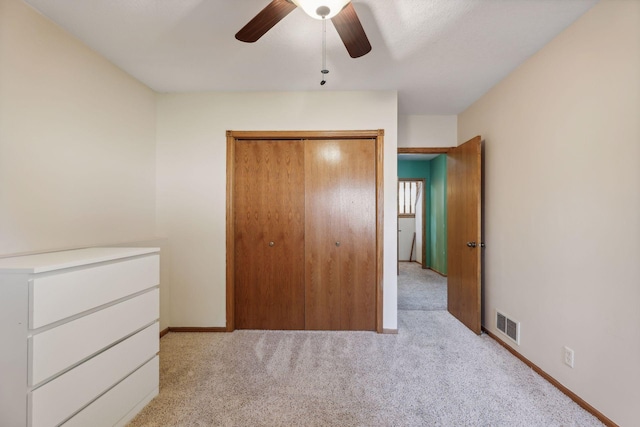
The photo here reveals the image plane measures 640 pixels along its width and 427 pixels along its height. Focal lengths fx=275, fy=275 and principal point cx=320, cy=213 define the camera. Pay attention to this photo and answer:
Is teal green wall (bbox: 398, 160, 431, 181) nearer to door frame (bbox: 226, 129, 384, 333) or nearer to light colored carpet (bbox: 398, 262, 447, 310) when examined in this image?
light colored carpet (bbox: 398, 262, 447, 310)

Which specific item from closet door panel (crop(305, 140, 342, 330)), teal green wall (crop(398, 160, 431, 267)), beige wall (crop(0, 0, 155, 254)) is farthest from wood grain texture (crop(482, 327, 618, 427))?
teal green wall (crop(398, 160, 431, 267))

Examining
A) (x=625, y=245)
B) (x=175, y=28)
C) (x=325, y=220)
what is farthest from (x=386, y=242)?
(x=175, y=28)

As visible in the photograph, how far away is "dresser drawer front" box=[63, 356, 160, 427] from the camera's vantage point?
4.52 ft

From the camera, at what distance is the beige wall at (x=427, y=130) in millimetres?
3404

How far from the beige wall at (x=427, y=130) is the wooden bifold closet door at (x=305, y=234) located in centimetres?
84

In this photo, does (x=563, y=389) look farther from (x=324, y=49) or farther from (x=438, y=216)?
(x=438, y=216)

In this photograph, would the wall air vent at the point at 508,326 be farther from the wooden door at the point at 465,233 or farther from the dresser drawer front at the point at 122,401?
the dresser drawer front at the point at 122,401

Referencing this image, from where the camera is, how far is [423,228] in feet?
20.8

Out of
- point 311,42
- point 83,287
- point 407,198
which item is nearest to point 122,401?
point 83,287

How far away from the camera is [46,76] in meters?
1.75

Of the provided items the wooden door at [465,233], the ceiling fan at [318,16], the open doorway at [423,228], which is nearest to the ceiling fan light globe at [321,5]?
the ceiling fan at [318,16]

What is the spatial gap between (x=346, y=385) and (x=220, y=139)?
2.47 metres

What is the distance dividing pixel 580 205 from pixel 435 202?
434 centimetres

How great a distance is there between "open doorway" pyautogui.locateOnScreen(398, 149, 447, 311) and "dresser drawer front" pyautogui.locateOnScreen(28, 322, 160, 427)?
3356 millimetres
